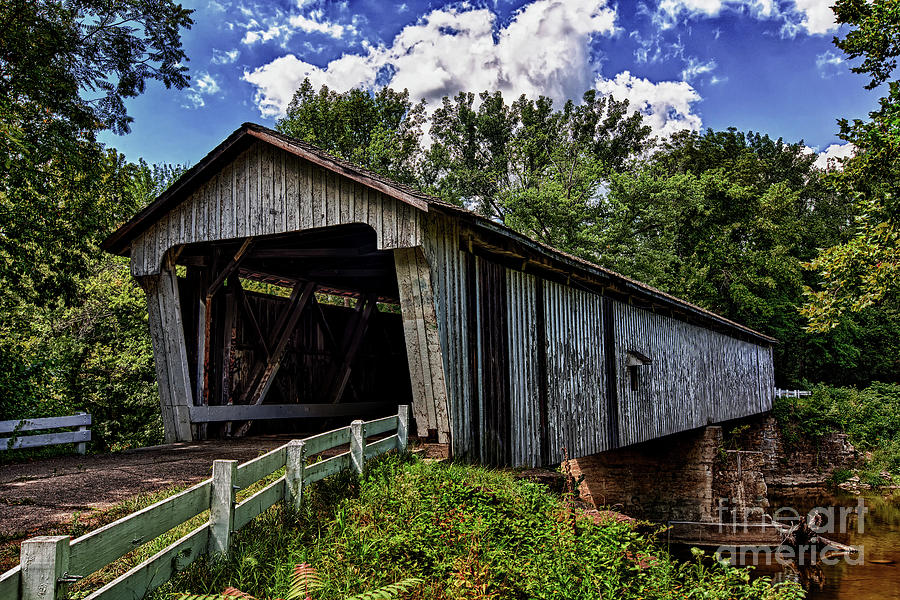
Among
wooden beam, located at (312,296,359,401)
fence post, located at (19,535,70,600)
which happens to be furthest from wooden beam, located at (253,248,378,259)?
fence post, located at (19,535,70,600)

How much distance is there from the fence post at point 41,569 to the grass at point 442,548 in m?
0.88

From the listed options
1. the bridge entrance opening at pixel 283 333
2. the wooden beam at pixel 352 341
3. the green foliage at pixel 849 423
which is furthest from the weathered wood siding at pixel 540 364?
the green foliage at pixel 849 423

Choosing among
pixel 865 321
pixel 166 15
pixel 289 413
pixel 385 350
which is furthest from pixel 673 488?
pixel 865 321

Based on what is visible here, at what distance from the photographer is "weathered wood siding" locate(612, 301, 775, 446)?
12.5 meters

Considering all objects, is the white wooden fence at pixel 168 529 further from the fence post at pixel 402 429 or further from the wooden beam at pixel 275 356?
the wooden beam at pixel 275 356

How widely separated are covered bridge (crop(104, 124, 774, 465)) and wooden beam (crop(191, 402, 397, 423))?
0.08 ft

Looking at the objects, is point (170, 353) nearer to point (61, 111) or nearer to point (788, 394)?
point (61, 111)

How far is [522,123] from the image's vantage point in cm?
3666

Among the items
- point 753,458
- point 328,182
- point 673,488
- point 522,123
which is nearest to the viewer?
point 328,182

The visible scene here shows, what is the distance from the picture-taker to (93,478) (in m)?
6.17

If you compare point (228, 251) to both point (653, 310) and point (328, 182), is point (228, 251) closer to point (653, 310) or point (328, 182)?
point (328, 182)

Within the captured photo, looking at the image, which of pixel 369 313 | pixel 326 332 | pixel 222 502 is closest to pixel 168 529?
pixel 222 502

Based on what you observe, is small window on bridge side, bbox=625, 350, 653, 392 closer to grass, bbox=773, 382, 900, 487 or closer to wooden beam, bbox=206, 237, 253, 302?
wooden beam, bbox=206, 237, 253, 302

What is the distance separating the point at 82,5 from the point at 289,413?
27.0 feet
